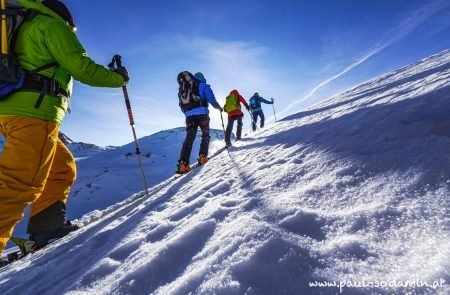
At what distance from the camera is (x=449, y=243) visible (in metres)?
1.00

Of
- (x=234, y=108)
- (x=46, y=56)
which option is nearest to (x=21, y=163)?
(x=46, y=56)

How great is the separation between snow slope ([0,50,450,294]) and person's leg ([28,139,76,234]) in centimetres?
71

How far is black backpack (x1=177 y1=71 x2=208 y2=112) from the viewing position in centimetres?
708

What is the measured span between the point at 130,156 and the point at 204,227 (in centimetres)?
2447

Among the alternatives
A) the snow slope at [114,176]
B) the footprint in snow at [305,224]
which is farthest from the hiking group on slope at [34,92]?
the snow slope at [114,176]

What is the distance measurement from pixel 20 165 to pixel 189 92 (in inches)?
193

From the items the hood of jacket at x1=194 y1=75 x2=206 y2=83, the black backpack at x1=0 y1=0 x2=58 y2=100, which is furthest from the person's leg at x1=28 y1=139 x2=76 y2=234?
the hood of jacket at x1=194 y1=75 x2=206 y2=83

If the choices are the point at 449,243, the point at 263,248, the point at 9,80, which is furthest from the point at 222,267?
the point at 9,80

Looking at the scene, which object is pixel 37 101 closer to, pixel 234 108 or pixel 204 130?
pixel 204 130

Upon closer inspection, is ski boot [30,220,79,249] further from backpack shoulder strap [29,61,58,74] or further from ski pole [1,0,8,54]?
ski pole [1,0,8,54]

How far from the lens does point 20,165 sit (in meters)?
2.49

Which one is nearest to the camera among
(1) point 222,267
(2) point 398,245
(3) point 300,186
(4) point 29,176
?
(2) point 398,245

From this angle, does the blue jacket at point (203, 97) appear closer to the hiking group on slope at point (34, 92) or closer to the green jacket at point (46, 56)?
the hiking group on slope at point (34, 92)

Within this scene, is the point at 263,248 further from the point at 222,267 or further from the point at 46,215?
the point at 46,215
